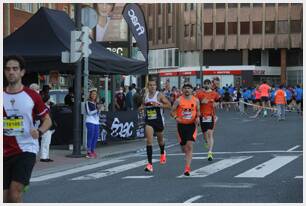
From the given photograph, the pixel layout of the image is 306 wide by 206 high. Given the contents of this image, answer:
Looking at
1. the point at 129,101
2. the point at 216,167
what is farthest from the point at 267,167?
the point at 129,101

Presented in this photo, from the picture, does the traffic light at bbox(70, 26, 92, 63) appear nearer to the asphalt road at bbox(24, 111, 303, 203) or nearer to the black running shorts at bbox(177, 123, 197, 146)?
the asphalt road at bbox(24, 111, 303, 203)

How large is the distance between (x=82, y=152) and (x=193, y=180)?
5500mm

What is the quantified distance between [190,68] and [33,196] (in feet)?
212

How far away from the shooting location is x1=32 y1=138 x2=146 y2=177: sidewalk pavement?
1267 centimetres

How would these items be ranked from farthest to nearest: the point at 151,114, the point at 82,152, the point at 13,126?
the point at 82,152 → the point at 151,114 → the point at 13,126

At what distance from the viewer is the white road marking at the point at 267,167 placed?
1108cm

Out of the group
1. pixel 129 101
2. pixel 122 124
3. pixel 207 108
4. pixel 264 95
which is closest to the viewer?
pixel 207 108

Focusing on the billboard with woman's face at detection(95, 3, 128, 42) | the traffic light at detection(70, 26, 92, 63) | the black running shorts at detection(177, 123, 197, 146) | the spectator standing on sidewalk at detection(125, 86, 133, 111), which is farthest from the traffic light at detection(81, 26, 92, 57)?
the spectator standing on sidewalk at detection(125, 86, 133, 111)

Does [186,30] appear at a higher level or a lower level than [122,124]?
higher

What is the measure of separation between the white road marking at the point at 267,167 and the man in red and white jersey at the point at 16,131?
5.50m

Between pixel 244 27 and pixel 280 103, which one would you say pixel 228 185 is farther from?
pixel 244 27

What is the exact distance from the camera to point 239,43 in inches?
2840

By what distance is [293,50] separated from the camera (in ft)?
234

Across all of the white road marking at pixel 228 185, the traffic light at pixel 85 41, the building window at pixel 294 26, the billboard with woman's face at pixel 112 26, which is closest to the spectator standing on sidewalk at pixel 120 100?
the billboard with woman's face at pixel 112 26
